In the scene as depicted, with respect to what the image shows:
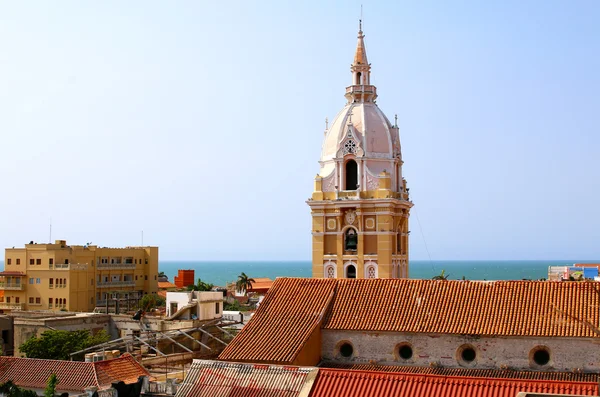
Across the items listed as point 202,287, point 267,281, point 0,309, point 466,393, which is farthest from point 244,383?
point 267,281

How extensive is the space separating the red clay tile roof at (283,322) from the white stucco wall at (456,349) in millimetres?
1213

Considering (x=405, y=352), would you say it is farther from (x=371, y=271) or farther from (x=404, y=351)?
(x=371, y=271)

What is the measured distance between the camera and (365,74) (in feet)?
148

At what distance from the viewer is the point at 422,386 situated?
2381 cm

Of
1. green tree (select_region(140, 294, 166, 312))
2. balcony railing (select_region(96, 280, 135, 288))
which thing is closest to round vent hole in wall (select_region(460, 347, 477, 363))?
green tree (select_region(140, 294, 166, 312))

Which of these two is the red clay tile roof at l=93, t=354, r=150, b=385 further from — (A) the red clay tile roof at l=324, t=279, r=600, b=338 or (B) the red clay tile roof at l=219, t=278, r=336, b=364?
(A) the red clay tile roof at l=324, t=279, r=600, b=338

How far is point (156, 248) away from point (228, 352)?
57653 millimetres

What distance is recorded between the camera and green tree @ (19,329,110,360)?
44.7 metres

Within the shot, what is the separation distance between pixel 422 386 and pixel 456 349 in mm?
5575

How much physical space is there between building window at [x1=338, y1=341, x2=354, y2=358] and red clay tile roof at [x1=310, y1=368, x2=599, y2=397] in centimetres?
555

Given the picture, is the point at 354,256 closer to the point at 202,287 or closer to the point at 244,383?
the point at 244,383

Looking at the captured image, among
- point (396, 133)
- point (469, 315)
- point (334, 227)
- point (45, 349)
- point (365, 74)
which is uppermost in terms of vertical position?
point (365, 74)

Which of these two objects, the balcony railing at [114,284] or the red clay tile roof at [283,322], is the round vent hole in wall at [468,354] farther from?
the balcony railing at [114,284]

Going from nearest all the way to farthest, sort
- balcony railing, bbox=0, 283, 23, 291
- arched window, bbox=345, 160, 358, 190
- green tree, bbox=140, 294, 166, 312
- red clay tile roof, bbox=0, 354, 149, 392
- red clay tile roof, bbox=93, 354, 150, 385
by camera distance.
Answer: red clay tile roof, bbox=0, 354, 149, 392 → red clay tile roof, bbox=93, 354, 150, 385 → arched window, bbox=345, 160, 358, 190 → green tree, bbox=140, 294, 166, 312 → balcony railing, bbox=0, 283, 23, 291
